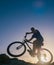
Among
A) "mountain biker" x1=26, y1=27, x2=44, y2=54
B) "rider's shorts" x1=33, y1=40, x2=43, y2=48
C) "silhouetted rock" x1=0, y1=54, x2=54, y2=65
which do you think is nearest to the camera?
"silhouetted rock" x1=0, y1=54, x2=54, y2=65

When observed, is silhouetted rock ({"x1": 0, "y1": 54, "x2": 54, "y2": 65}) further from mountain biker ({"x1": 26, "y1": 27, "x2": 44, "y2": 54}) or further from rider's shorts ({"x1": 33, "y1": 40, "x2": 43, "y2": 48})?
rider's shorts ({"x1": 33, "y1": 40, "x2": 43, "y2": 48})

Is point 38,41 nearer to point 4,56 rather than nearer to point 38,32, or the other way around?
point 38,32

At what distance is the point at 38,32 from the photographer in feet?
123

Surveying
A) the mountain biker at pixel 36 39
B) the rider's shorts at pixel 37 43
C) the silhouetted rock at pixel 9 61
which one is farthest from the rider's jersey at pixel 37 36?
the silhouetted rock at pixel 9 61

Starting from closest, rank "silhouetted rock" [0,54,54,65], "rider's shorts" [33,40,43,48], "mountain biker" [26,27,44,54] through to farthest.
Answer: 1. "silhouetted rock" [0,54,54,65]
2. "mountain biker" [26,27,44,54]
3. "rider's shorts" [33,40,43,48]

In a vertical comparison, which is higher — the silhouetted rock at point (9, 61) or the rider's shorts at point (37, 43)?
the rider's shorts at point (37, 43)

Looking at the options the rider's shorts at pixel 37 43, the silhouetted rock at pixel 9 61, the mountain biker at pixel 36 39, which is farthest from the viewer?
the rider's shorts at pixel 37 43

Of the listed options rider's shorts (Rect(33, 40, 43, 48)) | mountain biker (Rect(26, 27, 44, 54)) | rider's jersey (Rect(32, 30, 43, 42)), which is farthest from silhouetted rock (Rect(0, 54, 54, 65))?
rider's jersey (Rect(32, 30, 43, 42))

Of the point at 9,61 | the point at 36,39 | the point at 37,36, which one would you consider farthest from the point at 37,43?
the point at 9,61

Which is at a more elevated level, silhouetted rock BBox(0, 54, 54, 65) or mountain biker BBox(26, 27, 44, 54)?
mountain biker BBox(26, 27, 44, 54)

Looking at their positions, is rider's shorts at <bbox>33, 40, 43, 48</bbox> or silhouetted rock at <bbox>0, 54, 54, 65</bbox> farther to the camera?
rider's shorts at <bbox>33, 40, 43, 48</bbox>

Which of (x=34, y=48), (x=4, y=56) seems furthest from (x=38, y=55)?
(x=4, y=56)

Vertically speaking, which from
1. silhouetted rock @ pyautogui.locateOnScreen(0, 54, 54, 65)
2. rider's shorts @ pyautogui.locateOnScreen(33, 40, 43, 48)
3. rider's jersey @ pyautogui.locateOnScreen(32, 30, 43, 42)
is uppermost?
rider's jersey @ pyautogui.locateOnScreen(32, 30, 43, 42)

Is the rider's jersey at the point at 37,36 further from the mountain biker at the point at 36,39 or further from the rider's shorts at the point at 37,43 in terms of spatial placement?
the rider's shorts at the point at 37,43
